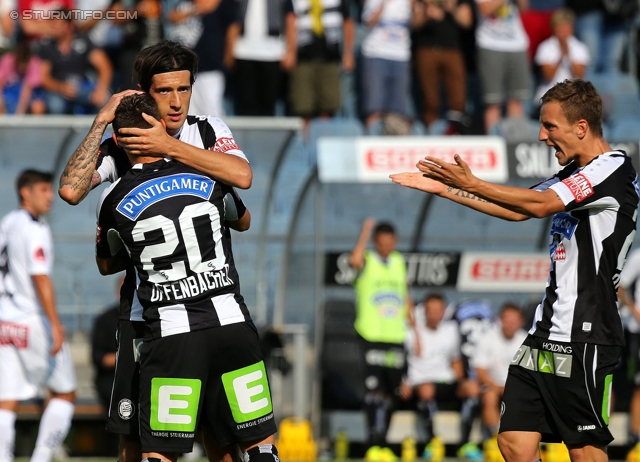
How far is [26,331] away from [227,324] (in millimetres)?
4063

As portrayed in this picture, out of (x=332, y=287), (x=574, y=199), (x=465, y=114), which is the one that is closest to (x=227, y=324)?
(x=574, y=199)

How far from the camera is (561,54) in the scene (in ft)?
40.4

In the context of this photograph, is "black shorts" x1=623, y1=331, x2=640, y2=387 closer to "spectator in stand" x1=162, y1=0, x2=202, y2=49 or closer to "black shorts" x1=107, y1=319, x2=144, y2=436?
"spectator in stand" x1=162, y1=0, x2=202, y2=49

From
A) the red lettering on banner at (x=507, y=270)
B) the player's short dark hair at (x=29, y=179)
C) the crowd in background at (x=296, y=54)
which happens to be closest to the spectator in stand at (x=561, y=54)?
the crowd in background at (x=296, y=54)

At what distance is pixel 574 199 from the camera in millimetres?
4582

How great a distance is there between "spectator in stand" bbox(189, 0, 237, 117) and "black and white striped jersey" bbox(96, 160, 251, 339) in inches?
282

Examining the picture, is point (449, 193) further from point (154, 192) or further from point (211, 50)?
point (211, 50)

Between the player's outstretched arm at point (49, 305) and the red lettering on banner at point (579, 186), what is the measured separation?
4588mm

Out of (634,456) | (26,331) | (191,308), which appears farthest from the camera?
(634,456)

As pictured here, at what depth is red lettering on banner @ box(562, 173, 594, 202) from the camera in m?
4.60

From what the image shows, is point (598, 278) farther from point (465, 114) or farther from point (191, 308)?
point (465, 114)

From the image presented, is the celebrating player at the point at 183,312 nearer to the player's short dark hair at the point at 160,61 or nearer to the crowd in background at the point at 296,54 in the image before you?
the player's short dark hair at the point at 160,61

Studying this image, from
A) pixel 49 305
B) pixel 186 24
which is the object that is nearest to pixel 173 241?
pixel 49 305

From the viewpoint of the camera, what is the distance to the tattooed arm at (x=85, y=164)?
A: 4.43 meters
